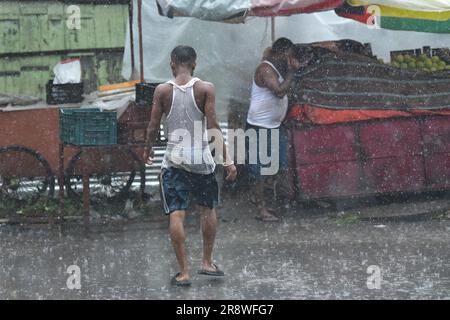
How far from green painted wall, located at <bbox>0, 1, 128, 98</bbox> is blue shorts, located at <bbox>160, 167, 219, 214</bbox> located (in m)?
6.49

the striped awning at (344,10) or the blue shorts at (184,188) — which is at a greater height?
the striped awning at (344,10)

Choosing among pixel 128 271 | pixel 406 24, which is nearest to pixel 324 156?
pixel 406 24

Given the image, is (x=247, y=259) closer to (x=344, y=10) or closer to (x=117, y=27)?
(x=344, y=10)

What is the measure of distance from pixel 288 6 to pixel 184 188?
3.03 m

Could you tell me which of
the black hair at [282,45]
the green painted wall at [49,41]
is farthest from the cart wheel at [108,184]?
the green painted wall at [49,41]

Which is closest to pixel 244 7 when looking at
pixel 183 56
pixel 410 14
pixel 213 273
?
pixel 410 14

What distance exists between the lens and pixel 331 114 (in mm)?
10727

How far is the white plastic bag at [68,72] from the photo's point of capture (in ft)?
41.0

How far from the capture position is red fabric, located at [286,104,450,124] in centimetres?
1066

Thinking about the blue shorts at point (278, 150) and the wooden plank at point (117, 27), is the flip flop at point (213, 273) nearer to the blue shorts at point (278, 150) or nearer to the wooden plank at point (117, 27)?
the blue shorts at point (278, 150)

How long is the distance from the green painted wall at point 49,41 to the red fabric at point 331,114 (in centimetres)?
410

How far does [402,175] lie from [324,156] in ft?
3.12

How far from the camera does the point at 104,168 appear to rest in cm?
1036
